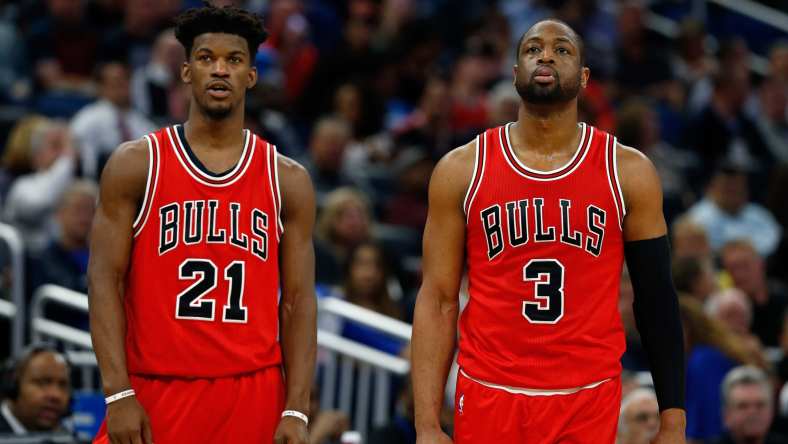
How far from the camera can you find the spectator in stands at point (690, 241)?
35.4 feet

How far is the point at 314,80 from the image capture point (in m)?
12.9

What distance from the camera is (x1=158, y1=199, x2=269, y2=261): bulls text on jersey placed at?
18.1 feet

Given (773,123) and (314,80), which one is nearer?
(314,80)

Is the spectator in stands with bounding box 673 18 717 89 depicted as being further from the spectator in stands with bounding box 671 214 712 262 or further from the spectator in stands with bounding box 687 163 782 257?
the spectator in stands with bounding box 671 214 712 262

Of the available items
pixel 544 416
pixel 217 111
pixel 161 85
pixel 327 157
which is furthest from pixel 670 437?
pixel 161 85

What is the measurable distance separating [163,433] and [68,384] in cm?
183

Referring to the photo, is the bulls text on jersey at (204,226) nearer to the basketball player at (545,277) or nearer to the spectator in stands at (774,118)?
the basketball player at (545,277)

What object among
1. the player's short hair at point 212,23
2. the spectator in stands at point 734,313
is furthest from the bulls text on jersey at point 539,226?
the spectator in stands at point 734,313

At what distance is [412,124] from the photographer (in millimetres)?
12570

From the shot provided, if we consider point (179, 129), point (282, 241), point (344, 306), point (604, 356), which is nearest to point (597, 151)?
point (604, 356)

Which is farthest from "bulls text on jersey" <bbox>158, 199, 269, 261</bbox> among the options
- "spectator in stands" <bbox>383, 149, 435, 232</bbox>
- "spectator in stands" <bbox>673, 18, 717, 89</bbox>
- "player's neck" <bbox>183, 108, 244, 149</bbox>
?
"spectator in stands" <bbox>673, 18, 717, 89</bbox>

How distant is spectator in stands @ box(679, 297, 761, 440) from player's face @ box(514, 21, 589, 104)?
3924mm

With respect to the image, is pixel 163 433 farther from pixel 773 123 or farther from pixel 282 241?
pixel 773 123

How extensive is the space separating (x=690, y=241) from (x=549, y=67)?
5.70m
